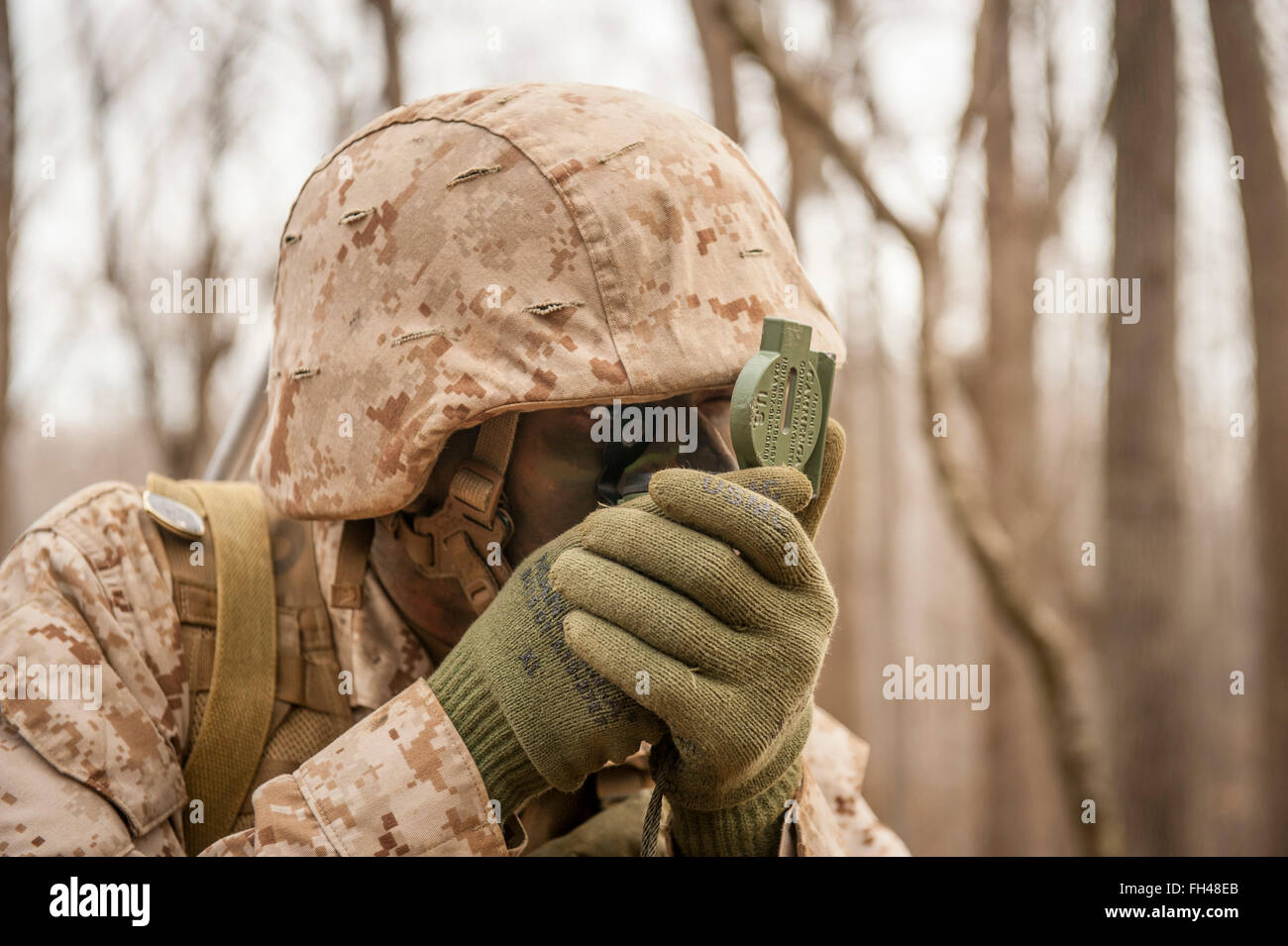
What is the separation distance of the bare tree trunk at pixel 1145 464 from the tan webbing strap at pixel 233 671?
478 centimetres

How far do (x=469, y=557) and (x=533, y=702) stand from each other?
1.40 feet

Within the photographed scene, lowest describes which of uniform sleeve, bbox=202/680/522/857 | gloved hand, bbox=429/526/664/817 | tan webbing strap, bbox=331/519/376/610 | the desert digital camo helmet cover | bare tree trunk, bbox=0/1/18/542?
uniform sleeve, bbox=202/680/522/857

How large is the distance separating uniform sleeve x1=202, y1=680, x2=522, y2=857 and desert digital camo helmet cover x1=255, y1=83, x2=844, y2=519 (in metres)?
0.42

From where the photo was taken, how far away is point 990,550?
4.28m

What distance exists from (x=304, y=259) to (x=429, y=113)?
365mm

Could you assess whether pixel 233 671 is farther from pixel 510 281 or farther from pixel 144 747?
pixel 510 281

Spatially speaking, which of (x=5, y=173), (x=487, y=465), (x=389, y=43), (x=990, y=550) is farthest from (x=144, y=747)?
(x=389, y=43)

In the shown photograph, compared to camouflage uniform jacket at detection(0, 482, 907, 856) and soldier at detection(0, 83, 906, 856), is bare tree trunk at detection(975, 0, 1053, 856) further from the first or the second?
camouflage uniform jacket at detection(0, 482, 907, 856)

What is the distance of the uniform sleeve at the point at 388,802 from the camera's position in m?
1.40

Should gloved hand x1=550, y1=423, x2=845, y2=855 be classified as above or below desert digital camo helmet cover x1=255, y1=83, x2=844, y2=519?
below

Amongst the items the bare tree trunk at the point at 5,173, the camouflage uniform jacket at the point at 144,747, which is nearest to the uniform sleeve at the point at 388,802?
the camouflage uniform jacket at the point at 144,747

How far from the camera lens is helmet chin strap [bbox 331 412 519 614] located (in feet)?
5.58

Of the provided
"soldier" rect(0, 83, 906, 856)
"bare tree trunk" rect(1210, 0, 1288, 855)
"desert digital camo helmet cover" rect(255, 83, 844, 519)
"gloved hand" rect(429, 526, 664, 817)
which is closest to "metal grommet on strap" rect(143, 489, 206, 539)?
"soldier" rect(0, 83, 906, 856)
